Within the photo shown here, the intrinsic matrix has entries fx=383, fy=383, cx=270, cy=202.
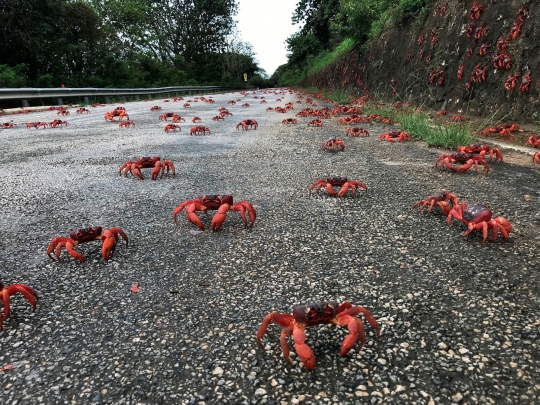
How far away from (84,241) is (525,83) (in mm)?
7809

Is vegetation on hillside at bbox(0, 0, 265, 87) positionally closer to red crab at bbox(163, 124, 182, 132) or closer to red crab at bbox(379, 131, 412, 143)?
red crab at bbox(163, 124, 182, 132)

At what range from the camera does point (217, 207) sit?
10.5 feet

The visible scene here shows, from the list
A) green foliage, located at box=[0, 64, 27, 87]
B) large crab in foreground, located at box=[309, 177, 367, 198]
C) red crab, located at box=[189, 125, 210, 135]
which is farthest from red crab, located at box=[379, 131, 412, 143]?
green foliage, located at box=[0, 64, 27, 87]

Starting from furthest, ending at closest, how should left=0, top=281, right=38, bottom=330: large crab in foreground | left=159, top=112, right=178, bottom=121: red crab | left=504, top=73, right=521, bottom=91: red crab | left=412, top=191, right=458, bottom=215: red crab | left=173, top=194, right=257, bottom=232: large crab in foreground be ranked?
1. left=159, top=112, right=178, bottom=121: red crab
2. left=504, top=73, right=521, bottom=91: red crab
3. left=412, top=191, right=458, bottom=215: red crab
4. left=173, top=194, right=257, bottom=232: large crab in foreground
5. left=0, top=281, right=38, bottom=330: large crab in foreground

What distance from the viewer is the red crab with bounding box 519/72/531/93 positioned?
7012 millimetres

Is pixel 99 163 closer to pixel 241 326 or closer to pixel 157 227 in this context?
pixel 157 227

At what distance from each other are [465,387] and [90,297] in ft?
6.08

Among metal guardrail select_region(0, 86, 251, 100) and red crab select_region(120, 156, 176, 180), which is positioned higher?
metal guardrail select_region(0, 86, 251, 100)

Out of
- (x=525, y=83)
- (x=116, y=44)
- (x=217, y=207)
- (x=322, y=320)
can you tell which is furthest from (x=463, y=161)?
(x=116, y=44)

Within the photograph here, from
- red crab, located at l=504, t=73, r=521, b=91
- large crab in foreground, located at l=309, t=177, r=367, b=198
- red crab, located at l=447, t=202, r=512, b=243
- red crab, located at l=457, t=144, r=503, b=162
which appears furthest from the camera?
red crab, located at l=504, t=73, r=521, b=91

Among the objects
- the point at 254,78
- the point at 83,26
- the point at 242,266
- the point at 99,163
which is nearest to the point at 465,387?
the point at 242,266

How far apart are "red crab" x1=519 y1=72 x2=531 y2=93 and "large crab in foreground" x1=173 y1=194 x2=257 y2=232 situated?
6.57 metres

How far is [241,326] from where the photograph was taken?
6.07 ft

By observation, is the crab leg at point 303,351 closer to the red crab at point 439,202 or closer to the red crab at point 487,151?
the red crab at point 439,202
